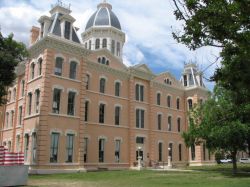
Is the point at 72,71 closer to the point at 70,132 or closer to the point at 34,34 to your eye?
the point at 70,132

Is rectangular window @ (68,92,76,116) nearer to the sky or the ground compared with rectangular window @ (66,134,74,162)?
nearer to the sky

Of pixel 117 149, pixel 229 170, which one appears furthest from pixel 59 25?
pixel 229 170

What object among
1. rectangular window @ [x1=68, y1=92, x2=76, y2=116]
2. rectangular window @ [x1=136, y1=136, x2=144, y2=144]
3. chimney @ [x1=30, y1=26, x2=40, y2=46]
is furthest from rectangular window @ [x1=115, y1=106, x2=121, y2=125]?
chimney @ [x1=30, y1=26, x2=40, y2=46]

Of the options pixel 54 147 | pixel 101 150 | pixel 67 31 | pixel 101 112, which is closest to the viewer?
pixel 54 147

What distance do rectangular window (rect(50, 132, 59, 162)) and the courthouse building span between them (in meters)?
0.09

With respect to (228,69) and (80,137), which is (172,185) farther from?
(80,137)

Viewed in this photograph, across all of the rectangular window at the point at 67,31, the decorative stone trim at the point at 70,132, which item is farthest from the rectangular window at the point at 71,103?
the rectangular window at the point at 67,31

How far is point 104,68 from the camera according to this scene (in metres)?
37.4

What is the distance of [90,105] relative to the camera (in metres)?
35.3

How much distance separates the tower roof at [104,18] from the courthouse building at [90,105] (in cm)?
15

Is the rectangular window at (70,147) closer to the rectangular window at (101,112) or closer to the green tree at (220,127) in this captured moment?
the rectangular window at (101,112)

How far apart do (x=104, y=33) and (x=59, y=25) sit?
554 inches

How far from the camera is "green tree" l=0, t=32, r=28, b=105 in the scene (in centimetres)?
2355

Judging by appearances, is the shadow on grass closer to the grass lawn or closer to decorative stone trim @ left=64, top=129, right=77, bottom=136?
the grass lawn
